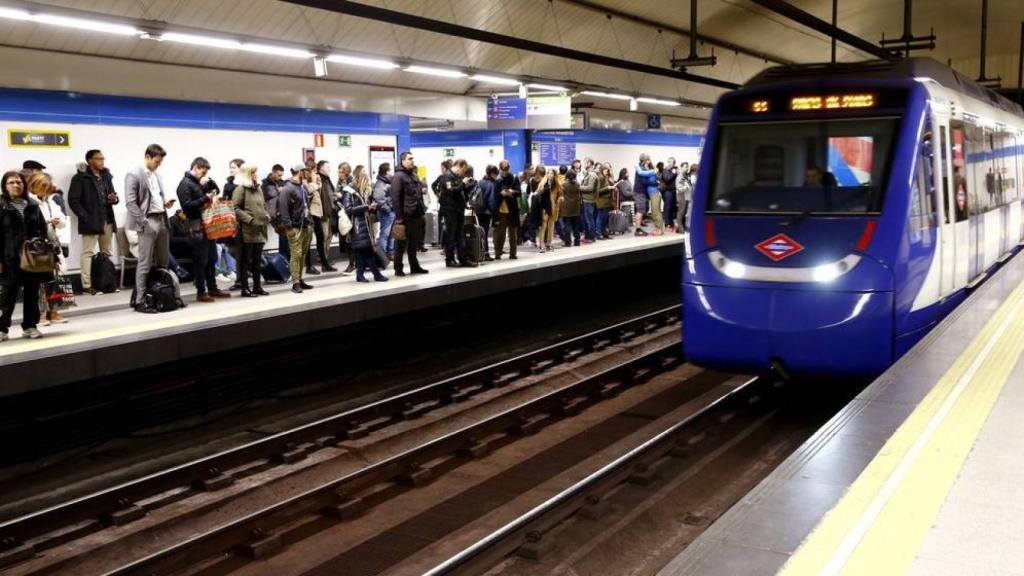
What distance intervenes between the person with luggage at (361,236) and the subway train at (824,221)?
20.1ft

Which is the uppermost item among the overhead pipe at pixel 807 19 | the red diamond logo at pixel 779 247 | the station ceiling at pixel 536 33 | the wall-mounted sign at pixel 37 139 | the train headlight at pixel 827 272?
the station ceiling at pixel 536 33

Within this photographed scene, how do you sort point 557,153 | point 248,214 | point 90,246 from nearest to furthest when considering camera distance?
point 248,214 < point 90,246 < point 557,153

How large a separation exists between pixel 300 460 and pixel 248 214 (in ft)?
16.1

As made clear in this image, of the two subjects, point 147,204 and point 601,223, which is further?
point 601,223

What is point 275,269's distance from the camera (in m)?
13.6

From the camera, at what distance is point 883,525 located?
389cm

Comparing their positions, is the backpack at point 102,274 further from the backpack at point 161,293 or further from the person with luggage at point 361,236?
the person with luggage at point 361,236

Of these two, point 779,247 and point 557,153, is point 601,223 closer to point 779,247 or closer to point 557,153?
point 557,153

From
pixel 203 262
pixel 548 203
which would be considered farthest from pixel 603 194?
pixel 203 262

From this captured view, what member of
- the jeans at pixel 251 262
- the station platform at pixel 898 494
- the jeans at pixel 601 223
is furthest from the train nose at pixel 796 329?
the jeans at pixel 601 223

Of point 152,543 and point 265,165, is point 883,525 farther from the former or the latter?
point 265,165

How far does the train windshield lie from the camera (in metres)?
7.48

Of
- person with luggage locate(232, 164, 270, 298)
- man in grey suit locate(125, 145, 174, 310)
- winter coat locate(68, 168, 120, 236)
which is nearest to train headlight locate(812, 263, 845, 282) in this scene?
man in grey suit locate(125, 145, 174, 310)

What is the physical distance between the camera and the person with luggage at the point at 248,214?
11.9m
